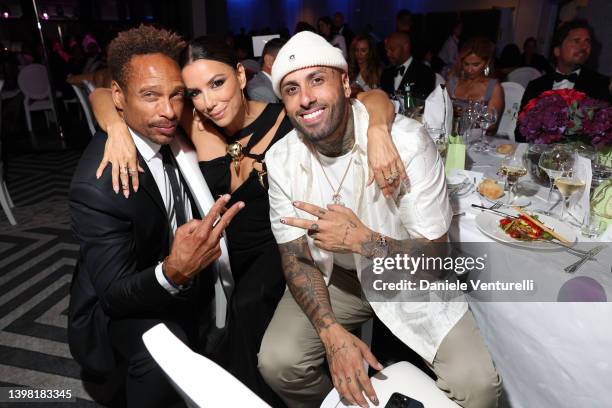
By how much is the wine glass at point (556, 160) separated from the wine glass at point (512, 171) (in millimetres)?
121

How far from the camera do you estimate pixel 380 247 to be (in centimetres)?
146

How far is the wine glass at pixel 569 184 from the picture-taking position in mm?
1444

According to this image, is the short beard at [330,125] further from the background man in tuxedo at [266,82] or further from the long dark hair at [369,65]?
the long dark hair at [369,65]

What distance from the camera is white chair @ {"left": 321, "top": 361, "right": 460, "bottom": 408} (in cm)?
120

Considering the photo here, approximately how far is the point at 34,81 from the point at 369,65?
219 inches

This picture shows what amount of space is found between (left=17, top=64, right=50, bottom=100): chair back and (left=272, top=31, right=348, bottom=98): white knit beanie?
666 centimetres

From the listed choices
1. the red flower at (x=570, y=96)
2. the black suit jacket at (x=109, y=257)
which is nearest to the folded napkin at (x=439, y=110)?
the red flower at (x=570, y=96)

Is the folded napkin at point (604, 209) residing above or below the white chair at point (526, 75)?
below

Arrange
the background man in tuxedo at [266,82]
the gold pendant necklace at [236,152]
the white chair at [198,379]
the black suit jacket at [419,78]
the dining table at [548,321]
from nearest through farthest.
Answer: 1. the white chair at [198,379]
2. the dining table at [548,321]
3. the gold pendant necklace at [236,152]
4. the background man in tuxedo at [266,82]
5. the black suit jacket at [419,78]

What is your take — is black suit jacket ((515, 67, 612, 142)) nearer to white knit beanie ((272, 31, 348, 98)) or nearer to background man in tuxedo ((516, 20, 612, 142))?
background man in tuxedo ((516, 20, 612, 142))

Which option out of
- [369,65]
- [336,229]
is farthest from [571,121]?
[369,65]

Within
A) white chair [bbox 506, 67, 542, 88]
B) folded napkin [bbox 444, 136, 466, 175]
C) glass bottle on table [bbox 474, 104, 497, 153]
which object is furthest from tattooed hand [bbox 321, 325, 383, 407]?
white chair [bbox 506, 67, 542, 88]

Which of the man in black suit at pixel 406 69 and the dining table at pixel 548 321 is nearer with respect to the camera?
the dining table at pixel 548 321

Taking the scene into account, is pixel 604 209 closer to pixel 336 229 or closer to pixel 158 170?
pixel 336 229
